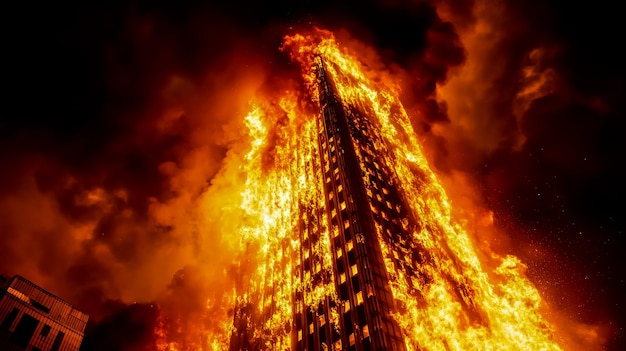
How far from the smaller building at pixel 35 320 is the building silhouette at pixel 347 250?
56.9 feet

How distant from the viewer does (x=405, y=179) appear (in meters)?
50.3

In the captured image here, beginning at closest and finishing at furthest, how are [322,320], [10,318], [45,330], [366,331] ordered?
[366,331] < [322,320] < [10,318] < [45,330]

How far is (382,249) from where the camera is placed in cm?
3769

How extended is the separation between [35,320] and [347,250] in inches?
1236

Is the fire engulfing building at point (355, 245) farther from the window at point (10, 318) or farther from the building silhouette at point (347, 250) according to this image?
the window at point (10, 318)

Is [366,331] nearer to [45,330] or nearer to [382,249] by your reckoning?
[382,249]

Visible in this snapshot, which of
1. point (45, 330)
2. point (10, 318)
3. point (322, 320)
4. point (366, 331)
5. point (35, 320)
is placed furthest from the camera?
point (45, 330)

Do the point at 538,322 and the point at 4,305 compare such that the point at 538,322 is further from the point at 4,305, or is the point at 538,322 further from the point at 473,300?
the point at 4,305

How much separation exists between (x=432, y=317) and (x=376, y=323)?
6.05 m

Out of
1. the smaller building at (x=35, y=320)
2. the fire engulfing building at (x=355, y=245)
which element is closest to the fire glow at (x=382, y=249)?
the fire engulfing building at (x=355, y=245)

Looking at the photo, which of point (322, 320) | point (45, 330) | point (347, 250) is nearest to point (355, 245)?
point (347, 250)

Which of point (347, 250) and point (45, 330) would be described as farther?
point (45, 330)

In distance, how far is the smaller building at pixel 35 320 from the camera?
35375 millimetres

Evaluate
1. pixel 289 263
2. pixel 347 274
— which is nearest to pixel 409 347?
pixel 347 274
